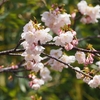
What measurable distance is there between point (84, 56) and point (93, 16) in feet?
0.87

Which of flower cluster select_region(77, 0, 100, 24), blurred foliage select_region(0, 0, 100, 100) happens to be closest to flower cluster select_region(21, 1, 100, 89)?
Result: flower cluster select_region(77, 0, 100, 24)

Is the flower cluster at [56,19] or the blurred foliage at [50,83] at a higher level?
the flower cluster at [56,19]

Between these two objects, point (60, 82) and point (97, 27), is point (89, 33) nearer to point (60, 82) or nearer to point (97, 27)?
point (97, 27)

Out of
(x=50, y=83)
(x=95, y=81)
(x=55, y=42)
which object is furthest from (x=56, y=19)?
(x=50, y=83)

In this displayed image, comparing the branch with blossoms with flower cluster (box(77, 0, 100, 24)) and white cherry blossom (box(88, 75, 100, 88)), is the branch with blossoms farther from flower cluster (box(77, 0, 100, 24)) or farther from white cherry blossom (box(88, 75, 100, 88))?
flower cluster (box(77, 0, 100, 24))

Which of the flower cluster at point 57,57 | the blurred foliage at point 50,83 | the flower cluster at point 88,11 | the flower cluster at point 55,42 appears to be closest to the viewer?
the flower cluster at point 55,42

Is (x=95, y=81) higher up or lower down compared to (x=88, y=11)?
lower down

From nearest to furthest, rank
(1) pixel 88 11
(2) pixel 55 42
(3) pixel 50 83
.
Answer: (2) pixel 55 42 < (1) pixel 88 11 < (3) pixel 50 83

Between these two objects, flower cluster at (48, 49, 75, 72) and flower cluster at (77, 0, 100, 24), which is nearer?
flower cluster at (48, 49, 75, 72)

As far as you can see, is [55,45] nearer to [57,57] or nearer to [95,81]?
[57,57]

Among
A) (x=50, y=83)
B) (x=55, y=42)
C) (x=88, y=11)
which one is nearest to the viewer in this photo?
(x=55, y=42)

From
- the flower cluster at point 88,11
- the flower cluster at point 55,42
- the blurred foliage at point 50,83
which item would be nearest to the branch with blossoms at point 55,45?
the flower cluster at point 55,42

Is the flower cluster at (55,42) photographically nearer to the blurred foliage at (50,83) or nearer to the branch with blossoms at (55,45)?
the branch with blossoms at (55,45)

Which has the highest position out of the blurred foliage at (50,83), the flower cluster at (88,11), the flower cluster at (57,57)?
the flower cluster at (88,11)
